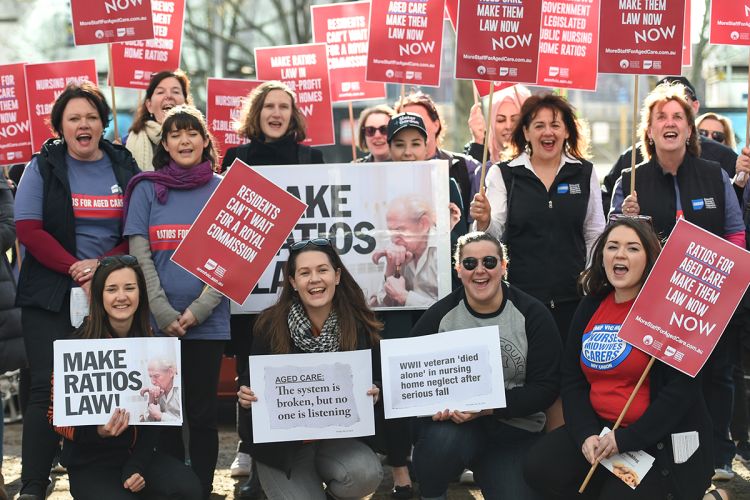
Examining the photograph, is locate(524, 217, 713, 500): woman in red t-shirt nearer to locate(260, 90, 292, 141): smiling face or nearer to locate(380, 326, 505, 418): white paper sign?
locate(380, 326, 505, 418): white paper sign

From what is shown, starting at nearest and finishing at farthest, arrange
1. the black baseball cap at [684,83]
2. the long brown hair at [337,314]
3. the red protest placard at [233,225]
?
the long brown hair at [337,314], the red protest placard at [233,225], the black baseball cap at [684,83]

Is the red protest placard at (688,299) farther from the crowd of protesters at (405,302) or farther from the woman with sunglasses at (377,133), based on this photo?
the woman with sunglasses at (377,133)

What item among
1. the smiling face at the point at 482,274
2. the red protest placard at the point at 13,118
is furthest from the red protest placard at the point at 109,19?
the smiling face at the point at 482,274

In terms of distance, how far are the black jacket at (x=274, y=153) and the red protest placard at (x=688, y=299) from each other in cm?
250

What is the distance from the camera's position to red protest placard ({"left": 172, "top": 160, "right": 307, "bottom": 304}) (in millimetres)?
6184

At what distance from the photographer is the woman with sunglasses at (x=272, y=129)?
723cm

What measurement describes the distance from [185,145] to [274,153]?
90cm

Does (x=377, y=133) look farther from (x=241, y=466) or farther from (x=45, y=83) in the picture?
(x=45, y=83)

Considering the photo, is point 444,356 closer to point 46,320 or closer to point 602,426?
point 602,426

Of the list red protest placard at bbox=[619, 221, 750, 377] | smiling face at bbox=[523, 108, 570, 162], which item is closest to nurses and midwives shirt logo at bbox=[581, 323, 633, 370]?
red protest placard at bbox=[619, 221, 750, 377]

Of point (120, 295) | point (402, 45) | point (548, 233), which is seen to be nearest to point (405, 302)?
point (548, 233)

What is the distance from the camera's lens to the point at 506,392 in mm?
5938

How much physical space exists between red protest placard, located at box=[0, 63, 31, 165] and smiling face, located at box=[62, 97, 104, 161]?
2609 mm

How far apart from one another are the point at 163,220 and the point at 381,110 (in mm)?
2383
